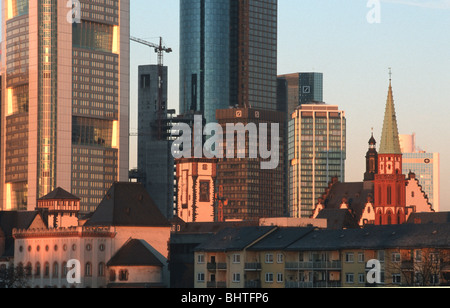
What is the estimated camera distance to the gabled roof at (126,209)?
7323 inches

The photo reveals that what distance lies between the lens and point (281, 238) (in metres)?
157

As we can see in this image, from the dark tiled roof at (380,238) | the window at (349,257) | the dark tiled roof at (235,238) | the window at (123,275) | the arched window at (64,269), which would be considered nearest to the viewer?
the dark tiled roof at (380,238)

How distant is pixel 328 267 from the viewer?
147125mm

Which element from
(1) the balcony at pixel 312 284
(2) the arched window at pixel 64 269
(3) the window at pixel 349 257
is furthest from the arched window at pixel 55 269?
(3) the window at pixel 349 257

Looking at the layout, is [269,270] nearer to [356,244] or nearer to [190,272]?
[356,244]

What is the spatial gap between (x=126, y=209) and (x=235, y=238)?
3034 cm

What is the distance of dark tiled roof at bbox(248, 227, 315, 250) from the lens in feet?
504

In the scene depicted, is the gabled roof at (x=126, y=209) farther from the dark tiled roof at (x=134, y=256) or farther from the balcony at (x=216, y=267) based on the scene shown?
the balcony at (x=216, y=267)

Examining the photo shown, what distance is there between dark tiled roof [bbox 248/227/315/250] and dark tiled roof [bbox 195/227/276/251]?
0.93 m

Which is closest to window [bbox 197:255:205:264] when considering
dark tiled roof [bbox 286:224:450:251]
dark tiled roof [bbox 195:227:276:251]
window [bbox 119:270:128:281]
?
dark tiled roof [bbox 195:227:276:251]

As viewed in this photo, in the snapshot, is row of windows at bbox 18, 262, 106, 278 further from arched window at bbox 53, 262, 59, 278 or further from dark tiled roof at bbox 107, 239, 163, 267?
dark tiled roof at bbox 107, 239, 163, 267

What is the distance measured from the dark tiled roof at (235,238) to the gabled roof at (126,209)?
2275 cm

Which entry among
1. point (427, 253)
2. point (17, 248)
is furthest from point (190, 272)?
point (427, 253)
